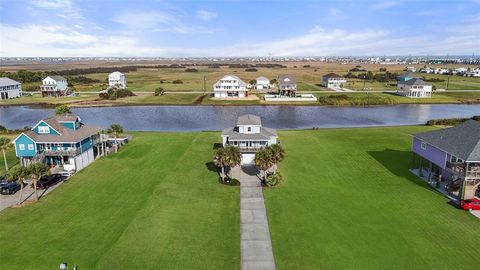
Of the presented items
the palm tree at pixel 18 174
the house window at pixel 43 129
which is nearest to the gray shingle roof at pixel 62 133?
the house window at pixel 43 129

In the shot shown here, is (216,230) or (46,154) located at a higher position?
(46,154)

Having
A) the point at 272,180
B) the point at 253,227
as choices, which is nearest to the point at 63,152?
the point at 272,180

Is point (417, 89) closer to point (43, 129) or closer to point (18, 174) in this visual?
point (43, 129)

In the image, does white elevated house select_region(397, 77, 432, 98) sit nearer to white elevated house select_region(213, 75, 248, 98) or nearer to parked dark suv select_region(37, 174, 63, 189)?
white elevated house select_region(213, 75, 248, 98)

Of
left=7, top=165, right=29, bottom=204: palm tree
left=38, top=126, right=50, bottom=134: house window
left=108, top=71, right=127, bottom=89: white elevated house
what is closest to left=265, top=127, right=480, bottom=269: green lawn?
left=7, top=165, right=29, bottom=204: palm tree

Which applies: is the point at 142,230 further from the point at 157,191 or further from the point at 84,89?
the point at 84,89

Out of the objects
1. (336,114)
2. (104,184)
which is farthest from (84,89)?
(104,184)
